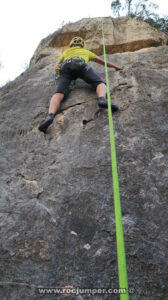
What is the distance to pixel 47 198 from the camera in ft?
10.4

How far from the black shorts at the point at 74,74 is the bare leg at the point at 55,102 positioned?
0.44 ft

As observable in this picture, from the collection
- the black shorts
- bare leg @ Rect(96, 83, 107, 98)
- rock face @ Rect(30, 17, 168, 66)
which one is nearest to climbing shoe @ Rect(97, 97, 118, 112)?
bare leg @ Rect(96, 83, 107, 98)

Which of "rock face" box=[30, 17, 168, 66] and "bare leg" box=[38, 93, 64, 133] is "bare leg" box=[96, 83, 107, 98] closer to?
"bare leg" box=[38, 93, 64, 133]

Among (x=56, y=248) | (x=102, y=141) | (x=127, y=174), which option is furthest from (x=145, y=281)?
(x=102, y=141)

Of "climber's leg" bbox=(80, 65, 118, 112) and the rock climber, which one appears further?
the rock climber

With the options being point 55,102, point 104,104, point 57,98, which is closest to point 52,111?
point 55,102

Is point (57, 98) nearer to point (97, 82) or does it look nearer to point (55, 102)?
point (55, 102)

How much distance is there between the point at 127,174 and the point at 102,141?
669mm

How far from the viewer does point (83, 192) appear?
10.3 ft

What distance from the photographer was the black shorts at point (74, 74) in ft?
16.0

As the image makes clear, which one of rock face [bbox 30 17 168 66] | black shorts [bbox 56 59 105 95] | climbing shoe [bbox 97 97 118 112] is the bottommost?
climbing shoe [bbox 97 97 118 112]

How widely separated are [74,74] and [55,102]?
74 cm

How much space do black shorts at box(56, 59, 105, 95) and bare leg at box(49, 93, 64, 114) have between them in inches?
5.2

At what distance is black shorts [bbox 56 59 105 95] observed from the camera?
4887 millimetres
